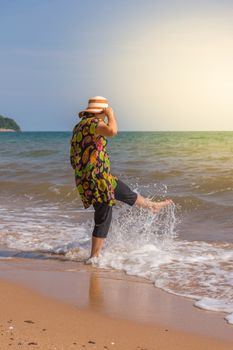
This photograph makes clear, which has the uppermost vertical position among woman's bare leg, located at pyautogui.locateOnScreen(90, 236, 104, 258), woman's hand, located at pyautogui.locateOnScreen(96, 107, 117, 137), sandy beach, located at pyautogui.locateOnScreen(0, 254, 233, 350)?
woman's hand, located at pyautogui.locateOnScreen(96, 107, 117, 137)

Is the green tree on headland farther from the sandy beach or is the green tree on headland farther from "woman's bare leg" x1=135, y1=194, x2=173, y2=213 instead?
the sandy beach

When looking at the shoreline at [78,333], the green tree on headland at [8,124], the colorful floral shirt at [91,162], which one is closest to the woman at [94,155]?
the colorful floral shirt at [91,162]

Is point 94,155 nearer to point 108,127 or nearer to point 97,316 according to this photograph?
point 108,127

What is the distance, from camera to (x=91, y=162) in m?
5.50

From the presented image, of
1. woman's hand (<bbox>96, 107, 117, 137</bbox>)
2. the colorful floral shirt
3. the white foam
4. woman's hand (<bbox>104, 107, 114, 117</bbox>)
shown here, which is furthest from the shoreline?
woman's hand (<bbox>104, 107, 114, 117</bbox>)

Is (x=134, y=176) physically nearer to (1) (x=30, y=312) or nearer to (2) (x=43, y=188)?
(2) (x=43, y=188)

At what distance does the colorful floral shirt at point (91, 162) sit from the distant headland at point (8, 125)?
167 m

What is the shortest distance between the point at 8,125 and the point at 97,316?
172775 millimetres

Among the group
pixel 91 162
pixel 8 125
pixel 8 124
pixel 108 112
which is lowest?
pixel 91 162

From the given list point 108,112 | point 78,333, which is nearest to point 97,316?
point 78,333

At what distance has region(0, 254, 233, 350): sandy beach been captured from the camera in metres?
3.38

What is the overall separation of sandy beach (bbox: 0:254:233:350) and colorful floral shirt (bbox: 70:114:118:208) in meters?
0.79

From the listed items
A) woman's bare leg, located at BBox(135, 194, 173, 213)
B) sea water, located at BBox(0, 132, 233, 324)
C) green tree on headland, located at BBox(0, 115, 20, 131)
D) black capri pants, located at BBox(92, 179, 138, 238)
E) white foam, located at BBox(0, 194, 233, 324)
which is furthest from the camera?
green tree on headland, located at BBox(0, 115, 20, 131)

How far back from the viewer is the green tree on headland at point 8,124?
171m
